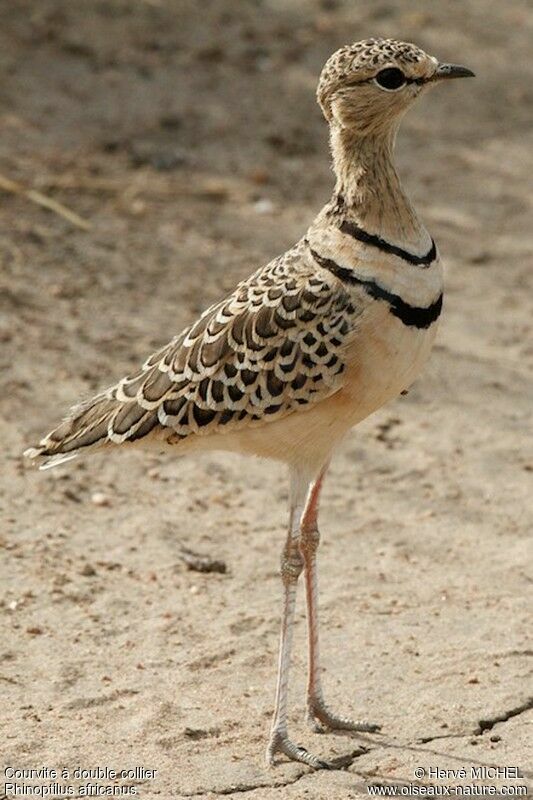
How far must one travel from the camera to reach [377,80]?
17.3ft

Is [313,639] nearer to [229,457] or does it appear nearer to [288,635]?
[288,635]

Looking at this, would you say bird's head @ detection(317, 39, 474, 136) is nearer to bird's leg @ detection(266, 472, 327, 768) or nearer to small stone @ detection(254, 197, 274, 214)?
bird's leg @ detection(266, 472, 327, 768)

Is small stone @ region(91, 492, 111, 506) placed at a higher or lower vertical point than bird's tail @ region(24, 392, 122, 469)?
lower

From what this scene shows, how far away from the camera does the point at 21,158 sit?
33.8 feet

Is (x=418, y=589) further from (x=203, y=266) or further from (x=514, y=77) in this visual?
(x=514, y=77)

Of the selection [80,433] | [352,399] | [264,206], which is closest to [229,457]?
[80,433]

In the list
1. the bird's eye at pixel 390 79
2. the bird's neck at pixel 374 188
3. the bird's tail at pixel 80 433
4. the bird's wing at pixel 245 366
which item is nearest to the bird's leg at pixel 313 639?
the bird's wing at pixel 245 366

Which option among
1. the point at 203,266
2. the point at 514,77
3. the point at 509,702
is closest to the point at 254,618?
the point at 509,702

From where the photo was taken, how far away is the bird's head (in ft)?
17.3

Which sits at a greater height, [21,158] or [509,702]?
[21,158]

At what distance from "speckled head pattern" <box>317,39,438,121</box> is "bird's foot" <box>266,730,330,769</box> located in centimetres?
233

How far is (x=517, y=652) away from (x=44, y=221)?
4.91 meters

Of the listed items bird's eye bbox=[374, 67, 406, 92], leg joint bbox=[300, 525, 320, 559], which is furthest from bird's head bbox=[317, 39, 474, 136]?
leg joint bbox=[300, 525, 320, 559]

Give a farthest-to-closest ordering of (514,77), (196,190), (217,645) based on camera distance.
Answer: (514,77), (196,190), (217,645)
